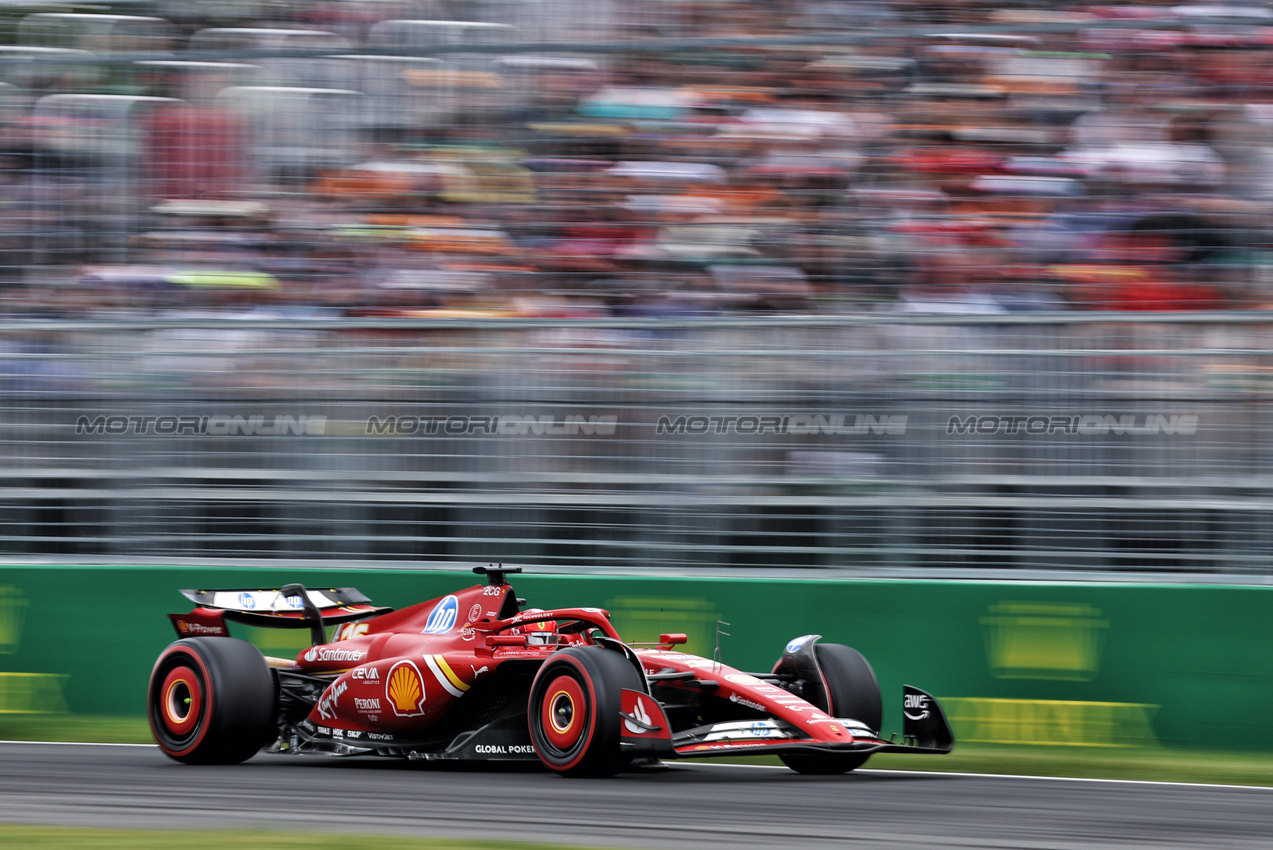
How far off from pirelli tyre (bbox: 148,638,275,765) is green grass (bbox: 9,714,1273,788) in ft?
3.77

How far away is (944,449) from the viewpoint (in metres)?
8.14

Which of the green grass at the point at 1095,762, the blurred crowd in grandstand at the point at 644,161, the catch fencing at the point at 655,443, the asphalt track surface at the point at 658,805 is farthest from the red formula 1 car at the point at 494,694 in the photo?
the blurred crowd in grandstand at the point at 644,161

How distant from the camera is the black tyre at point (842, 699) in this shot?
22.2 feet

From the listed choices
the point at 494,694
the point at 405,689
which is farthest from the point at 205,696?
the point at 494,694

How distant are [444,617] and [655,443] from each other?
71.9 inches

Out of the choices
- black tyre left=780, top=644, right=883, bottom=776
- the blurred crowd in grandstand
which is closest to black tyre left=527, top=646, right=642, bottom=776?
black tyre left=780, top=644, right=883, bottom=776

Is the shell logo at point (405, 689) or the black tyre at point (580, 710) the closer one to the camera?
A: the black tyre at point (580, 710)

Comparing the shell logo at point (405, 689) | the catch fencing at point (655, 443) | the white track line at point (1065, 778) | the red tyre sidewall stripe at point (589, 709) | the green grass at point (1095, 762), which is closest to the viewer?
the red tyre sidewall stripe at point (589, 709)

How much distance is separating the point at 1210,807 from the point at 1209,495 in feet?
7.28

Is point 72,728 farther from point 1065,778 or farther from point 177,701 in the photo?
A: point 1065,778

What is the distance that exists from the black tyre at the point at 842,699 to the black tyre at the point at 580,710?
920 mm

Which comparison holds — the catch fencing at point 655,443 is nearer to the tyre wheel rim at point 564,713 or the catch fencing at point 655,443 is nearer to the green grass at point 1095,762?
the green grass at point 1095,762

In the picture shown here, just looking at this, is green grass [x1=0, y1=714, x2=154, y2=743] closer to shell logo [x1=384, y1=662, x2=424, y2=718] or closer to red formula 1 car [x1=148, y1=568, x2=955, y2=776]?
red formula 1 car [x1=148, y1=568, x2=955, y2=776]

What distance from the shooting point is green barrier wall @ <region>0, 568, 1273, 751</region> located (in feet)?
25.3
